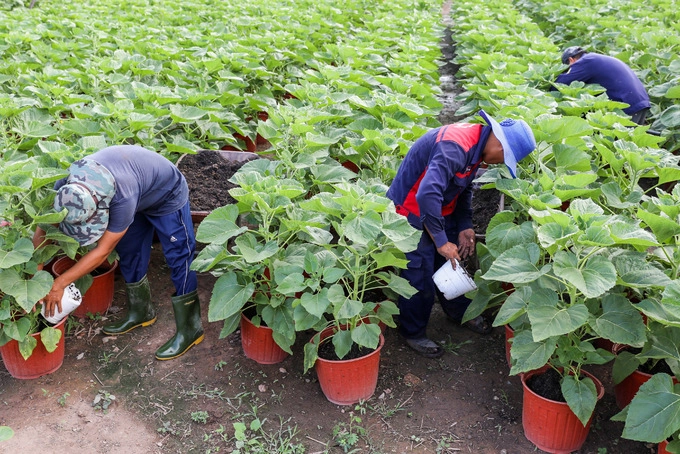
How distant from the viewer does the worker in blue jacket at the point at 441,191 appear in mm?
3406

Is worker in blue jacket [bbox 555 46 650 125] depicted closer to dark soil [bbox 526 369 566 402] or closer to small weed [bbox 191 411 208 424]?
dark soil [bbox 526 369 566 402]

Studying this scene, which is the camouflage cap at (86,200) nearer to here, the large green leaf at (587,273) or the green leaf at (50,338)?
the green leaf at (50,338)

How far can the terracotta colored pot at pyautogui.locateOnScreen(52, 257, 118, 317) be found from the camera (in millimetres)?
4223

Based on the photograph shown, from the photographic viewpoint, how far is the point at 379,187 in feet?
11.3

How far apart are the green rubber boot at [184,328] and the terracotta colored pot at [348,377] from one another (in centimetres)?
91

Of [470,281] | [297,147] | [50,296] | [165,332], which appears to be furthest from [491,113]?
[50,296]

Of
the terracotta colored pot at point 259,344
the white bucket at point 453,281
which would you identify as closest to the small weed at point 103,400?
the terracotta colored pot at point 259,344

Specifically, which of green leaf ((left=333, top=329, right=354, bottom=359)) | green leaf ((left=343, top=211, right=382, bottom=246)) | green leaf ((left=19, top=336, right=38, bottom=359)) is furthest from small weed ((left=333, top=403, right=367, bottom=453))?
green leaf ((left=19, top=336, right=38, bottom=359))

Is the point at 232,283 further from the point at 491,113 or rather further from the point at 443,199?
the point at 491,113

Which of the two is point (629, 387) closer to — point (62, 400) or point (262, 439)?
point (262, 439)

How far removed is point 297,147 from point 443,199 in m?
1.21

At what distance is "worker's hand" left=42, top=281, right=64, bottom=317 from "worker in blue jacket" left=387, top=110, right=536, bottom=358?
199 cm

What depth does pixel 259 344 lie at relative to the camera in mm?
3811

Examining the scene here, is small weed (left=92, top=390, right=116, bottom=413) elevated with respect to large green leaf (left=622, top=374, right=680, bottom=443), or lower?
lower
